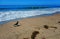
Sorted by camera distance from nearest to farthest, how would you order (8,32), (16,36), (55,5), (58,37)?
(58,37) → (16,36) → (8,32) → (55,5)

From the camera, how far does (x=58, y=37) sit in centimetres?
394

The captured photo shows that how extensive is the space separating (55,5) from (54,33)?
8.99 meters

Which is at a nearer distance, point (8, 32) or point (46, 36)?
point (46, 36)

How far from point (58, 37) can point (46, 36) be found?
35cm

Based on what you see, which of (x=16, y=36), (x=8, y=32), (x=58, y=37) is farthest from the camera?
(x=8, y=32)

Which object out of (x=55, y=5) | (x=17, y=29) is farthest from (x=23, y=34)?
(x=55, y=5)

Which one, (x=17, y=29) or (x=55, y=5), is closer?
(x=17, y=29)

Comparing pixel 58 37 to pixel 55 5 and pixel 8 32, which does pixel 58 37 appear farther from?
pixel 55 5

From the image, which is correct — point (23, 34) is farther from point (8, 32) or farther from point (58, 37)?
point (58, 37)

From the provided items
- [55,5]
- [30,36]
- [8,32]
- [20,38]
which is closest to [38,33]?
[30,36]

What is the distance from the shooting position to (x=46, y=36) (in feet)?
13.4

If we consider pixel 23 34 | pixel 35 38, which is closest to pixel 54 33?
pixel 35 38

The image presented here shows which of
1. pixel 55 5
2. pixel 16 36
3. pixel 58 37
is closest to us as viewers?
pixel 58 37

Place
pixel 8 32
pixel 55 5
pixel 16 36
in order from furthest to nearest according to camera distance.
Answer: pixel 55 5, pixel 8 32, pixel 16 36
